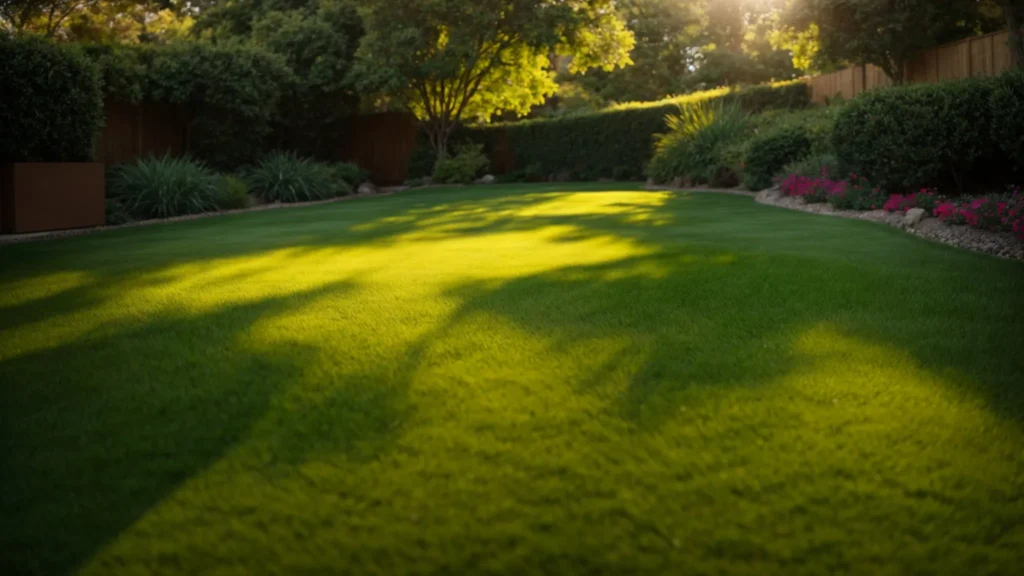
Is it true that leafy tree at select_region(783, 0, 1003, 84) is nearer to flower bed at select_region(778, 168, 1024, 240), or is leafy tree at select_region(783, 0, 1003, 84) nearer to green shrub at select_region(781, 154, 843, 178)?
green shrub at select_region(781, 154, 843, 178)

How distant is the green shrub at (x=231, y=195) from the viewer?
1410 centimetres

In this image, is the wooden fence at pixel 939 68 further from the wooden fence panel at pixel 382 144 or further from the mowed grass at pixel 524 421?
the wooden fence panel at pixel 382 144

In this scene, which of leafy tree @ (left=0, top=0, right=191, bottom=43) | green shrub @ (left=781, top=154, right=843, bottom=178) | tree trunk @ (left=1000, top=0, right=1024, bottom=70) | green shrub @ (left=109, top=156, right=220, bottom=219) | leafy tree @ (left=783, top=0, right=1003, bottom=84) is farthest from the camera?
leafy tree @ (left=0, top=0, right=191, bottom=43)

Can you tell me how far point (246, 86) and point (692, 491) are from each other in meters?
17.6

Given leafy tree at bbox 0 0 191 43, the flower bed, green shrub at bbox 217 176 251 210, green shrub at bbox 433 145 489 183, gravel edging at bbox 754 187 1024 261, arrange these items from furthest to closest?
1. green shrub at bbox 433 145 489 183
2. leafy tree at bbox 0 0 191 43
3. green shrub at bbox 217 176 251 210
4. the flower bed
5. gravel edging at bbox 754 187 1024 261

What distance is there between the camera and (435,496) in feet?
7.46

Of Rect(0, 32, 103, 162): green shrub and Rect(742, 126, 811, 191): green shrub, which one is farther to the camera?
Rect(742, 126, 811, 191): green shrub

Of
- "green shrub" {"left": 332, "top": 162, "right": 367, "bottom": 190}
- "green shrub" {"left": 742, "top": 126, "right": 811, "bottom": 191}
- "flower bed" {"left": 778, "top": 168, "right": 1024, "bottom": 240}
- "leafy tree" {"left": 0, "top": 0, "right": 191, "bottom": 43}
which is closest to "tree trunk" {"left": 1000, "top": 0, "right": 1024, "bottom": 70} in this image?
"green shrub" {"left": 742, "top": 126, "right": 811, "bottom": 191}

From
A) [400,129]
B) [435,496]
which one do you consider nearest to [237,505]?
[435,496]

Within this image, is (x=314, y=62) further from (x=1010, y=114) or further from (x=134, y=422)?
(x=134, y=422)

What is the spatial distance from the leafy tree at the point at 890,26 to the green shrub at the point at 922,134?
999 cm

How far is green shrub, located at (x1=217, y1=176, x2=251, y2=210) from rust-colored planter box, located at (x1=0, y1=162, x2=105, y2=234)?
277 cm

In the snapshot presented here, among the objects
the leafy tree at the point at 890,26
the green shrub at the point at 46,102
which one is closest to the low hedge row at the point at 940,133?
the leafy tree at the point at 890,26

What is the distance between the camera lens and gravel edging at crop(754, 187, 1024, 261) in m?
6.23
